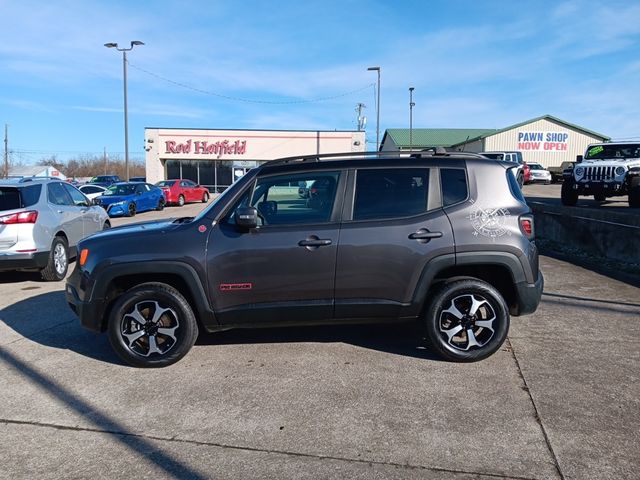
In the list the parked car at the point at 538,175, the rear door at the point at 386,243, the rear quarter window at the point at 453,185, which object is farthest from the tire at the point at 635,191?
the parked car at the point at 538,175

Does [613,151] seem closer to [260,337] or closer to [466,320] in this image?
[466,320]

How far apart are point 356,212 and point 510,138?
47.3m

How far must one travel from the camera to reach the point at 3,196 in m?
7.75

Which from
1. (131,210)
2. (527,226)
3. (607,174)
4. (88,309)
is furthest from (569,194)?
(131,210)

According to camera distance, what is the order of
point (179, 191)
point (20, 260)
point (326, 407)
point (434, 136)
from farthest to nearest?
1. point (434, 136)
2. point (179, 191)
3. point (20, 260)
4. point (326, 407)

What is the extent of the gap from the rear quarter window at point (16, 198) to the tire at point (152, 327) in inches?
A: 172

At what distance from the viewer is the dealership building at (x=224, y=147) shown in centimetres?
4222

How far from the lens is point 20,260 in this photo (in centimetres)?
759

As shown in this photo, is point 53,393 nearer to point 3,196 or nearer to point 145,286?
point 145,286

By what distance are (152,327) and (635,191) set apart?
580 inches

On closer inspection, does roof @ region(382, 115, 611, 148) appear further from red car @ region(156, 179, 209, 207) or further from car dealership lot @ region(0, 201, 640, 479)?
car dealership lot @ region(0, 201, 640, 479)

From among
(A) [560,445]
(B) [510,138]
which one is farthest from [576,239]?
(B) [510,138]

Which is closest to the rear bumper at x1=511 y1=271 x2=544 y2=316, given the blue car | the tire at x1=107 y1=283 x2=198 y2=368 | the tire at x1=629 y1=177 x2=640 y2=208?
the tire at x1=107 y1=283 x2=198 y2=368

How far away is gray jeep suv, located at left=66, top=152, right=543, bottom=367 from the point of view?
176 inches
